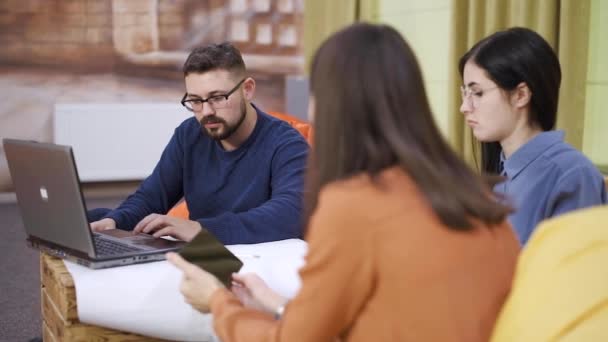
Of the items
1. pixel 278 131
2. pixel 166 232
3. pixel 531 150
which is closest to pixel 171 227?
pixel 166 232

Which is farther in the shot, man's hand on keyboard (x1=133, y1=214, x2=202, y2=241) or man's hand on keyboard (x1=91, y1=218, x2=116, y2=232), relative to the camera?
man's hand on keyboard (x1=91, y1=218, x2=116, y2=232)

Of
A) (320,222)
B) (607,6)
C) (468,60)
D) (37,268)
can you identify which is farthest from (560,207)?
(37,268)

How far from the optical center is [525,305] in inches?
42.9

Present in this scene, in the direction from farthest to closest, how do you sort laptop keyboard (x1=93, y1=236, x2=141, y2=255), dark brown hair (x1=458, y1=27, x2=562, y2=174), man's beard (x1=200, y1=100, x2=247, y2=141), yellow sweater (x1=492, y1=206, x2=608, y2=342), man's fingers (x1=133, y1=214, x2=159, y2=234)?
man's beard (x1=200, y1=100, x2=247, y2=141) → man's fingers (x1=133, y1=214, x2=159, y2=234) → dark brown hair (x1=458, y1=27, x2=562, y2=174) → laptop keyboard (x1=93, y1=236, x2=141, y2=255) → yellow sweater (x1=492, y1=206, x2=608, y2=342)

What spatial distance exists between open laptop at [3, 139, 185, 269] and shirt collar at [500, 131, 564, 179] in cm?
79

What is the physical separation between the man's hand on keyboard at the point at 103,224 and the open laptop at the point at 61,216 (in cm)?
13

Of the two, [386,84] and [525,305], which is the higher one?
[386,84]

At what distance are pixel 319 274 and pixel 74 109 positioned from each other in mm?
4878

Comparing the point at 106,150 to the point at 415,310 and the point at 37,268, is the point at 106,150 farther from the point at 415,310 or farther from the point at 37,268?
the point at 415,310

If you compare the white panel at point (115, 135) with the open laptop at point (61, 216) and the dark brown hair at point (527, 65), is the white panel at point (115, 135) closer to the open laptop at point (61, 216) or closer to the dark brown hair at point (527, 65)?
the open laptop at point (61, 216)

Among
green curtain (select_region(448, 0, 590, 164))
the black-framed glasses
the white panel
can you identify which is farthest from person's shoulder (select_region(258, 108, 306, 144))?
the white panel

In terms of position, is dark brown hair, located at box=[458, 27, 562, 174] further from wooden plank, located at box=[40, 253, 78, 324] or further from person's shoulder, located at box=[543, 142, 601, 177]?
Result: wooden plank, located at box=[40, 253, 78, 324]

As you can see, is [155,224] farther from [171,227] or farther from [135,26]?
[135,26]

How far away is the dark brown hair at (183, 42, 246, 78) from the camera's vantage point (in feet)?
7.30
